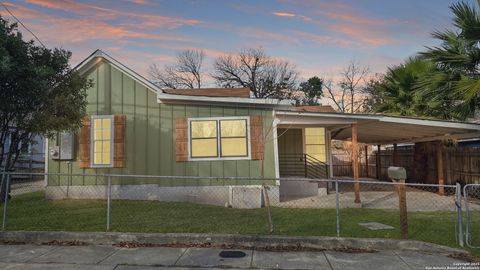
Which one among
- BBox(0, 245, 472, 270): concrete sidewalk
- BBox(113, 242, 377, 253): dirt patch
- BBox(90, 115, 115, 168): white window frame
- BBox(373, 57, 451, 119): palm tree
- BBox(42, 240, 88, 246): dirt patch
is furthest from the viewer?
BBox(373, 57, 451, 119): palm tree

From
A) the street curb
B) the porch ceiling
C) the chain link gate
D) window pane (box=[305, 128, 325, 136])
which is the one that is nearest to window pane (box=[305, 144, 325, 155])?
window pane (box=[305, 128, 325, 136])

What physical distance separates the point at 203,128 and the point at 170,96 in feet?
4.83

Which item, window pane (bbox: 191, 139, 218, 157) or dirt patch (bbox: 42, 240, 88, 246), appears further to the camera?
window pane (bbox: 191, 139, 218, 157)

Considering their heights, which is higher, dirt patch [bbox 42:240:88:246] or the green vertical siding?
the green vertical siding

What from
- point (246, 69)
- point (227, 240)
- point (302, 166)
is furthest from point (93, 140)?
point (246, 69)

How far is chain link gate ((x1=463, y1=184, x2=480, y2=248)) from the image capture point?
653cm

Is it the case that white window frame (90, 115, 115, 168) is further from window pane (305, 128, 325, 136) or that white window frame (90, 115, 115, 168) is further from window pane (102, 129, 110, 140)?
window pane (305, 128, 325, 136)

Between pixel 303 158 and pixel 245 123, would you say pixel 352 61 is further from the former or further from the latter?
pixel 245 123

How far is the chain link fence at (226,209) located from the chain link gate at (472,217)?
4.8 inches

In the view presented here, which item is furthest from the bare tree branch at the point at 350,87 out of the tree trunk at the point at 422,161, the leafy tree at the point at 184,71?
the tree trunk at the point at 422,161

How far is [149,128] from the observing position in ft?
40.3

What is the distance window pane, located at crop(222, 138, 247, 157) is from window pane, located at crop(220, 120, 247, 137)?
16 cm

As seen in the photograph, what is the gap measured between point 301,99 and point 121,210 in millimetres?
37548

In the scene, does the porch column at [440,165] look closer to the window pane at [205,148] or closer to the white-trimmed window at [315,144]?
the white-trimmed window at [315,144]
